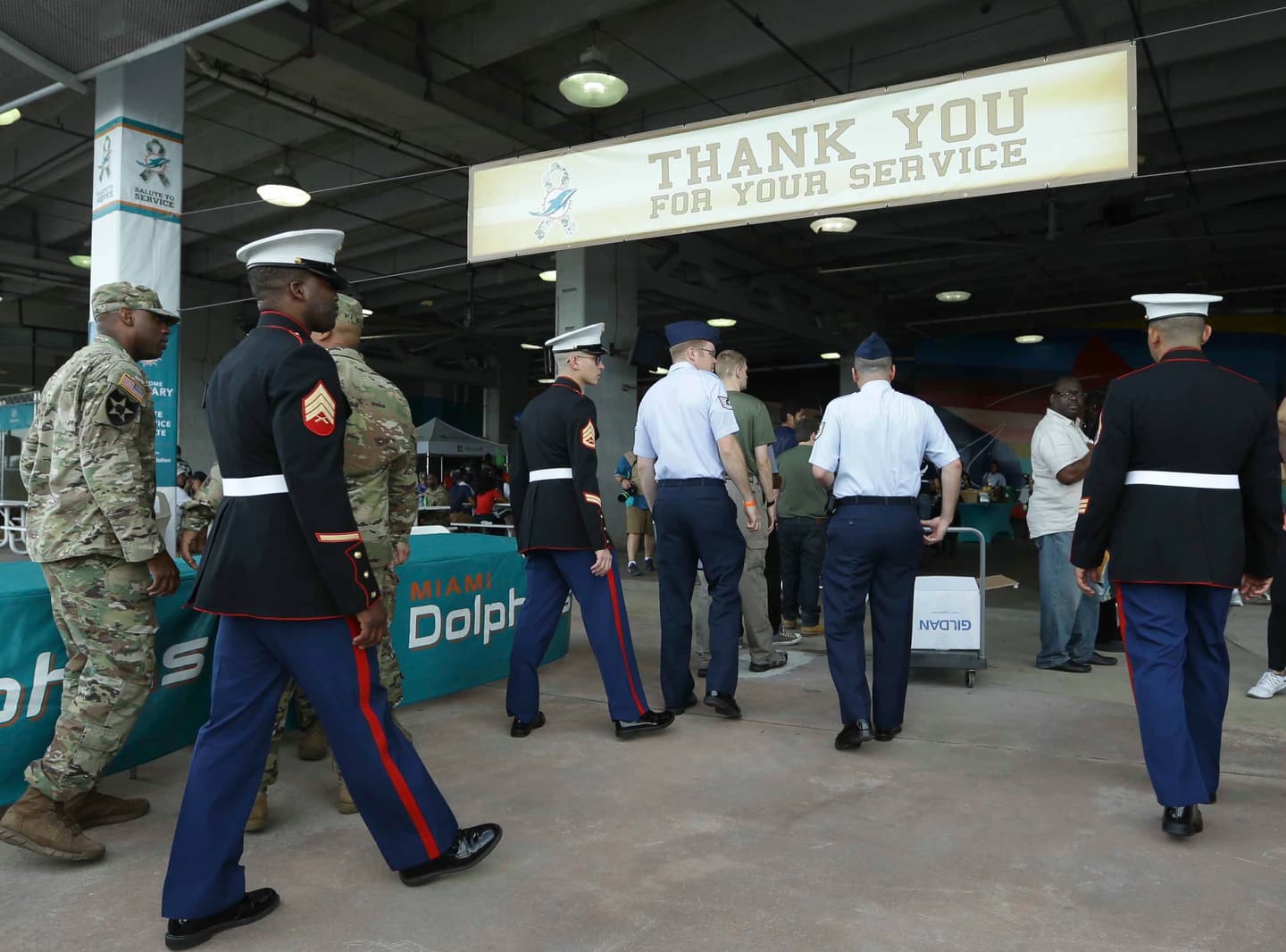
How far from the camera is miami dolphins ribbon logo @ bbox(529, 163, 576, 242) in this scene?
17.6 feet

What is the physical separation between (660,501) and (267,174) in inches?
429

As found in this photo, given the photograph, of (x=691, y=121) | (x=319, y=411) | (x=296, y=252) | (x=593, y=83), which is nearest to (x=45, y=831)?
(x=319, y=411)

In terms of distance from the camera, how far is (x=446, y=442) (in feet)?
60.4

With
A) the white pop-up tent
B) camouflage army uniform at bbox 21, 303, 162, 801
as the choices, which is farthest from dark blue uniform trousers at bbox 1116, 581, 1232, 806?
the white pop-up tent

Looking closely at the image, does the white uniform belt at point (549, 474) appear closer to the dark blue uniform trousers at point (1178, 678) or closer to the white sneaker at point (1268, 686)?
the dark blue uniform trousers at point (1178, 678)

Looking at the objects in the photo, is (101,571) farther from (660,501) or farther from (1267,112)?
(1267,112)

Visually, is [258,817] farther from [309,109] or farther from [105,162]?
[309,109]

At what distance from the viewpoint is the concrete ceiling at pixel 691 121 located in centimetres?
838

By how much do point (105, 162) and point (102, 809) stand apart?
482cm

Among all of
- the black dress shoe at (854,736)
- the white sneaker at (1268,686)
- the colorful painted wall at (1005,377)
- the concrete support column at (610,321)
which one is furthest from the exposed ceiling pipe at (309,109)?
the colorful painted wall at (1005,377)

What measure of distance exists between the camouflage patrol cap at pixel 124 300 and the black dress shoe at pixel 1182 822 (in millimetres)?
3477

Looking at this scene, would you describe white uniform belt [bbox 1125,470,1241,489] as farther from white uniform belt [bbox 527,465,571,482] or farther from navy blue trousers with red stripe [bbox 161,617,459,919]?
navy blue trousers with red stripe [bbox 161,617,459,919]

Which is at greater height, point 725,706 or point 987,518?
point 987,518

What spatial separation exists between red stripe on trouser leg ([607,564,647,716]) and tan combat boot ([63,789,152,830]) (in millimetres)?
1746
